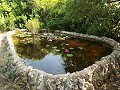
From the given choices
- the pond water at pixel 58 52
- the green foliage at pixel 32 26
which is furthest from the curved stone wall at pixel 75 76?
the green foliage at pixel 32 26

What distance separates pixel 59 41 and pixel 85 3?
1.79 metres

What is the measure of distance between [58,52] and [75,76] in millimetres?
2752

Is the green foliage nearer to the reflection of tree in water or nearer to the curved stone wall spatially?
the reflection of tree in water

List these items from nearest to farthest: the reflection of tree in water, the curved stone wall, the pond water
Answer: the curved stone wall, the pond water, the reflection of tree in water

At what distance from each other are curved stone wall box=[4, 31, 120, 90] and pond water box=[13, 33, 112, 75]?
0.52 metres

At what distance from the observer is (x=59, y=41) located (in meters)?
10.0

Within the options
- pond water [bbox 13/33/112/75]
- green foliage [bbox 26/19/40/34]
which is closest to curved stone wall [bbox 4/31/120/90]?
pond water [bbox 13/33/112/75]

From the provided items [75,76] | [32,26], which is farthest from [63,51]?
[32,26]

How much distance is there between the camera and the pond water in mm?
7312

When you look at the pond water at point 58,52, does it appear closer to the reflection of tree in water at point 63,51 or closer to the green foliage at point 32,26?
the reflection of tree in water at point 63,51

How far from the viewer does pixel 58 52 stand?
862 cm

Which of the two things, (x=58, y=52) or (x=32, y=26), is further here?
(x=32, y=26)

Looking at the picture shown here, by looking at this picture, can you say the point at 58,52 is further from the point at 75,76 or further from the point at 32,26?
the point at 32,26

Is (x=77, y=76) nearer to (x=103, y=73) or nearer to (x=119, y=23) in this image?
(x=103, y=73)
